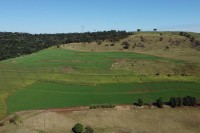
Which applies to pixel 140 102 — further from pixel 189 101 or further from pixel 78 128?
pixel 78 128

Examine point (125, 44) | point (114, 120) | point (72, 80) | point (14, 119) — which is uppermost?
point (125, 44)

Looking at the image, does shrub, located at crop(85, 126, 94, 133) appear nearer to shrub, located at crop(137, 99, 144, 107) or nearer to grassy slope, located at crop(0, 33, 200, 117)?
shrub, located at crop(137, 99, 144, 107)

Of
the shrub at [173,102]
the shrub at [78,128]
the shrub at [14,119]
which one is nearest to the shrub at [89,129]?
the shrub at [78,128]

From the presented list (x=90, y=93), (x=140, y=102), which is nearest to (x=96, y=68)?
(x=90, y=93)

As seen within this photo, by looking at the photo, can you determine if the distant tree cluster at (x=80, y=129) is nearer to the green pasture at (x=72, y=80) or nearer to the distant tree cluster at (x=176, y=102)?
the green pasture at (x=72, y=80)

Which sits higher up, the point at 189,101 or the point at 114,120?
the point at 189,101

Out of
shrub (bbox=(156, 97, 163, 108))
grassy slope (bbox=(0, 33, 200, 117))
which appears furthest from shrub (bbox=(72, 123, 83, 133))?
shrub (bbox=(156, 97, 163, 108))

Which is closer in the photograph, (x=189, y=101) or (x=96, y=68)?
(x=189, y=101)

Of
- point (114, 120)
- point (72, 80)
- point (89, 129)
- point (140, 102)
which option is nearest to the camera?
point (89, 129)

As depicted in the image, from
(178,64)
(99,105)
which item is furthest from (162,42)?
(99,105)
